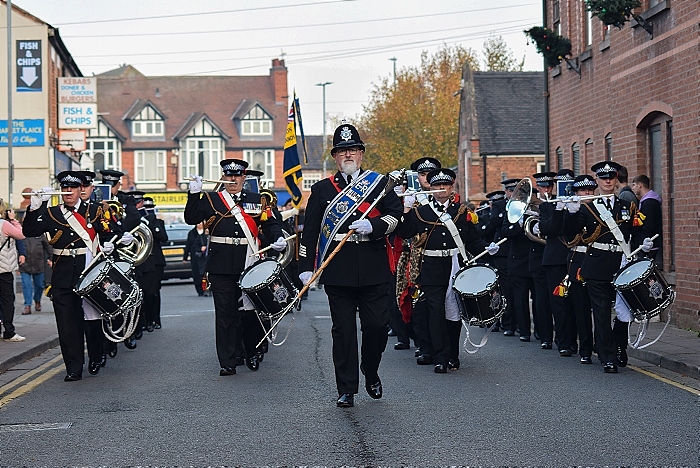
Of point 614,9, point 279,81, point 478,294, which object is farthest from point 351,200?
point 279,81

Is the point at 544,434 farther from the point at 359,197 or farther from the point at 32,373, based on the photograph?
the point at 32,373

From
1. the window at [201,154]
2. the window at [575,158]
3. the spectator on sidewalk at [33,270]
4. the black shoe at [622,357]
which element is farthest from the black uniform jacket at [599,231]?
the window at [201,154]

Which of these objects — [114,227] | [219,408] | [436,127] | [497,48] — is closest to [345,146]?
[219,408]

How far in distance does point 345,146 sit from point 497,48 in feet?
193

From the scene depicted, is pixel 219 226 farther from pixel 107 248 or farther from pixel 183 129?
pixel 183 129

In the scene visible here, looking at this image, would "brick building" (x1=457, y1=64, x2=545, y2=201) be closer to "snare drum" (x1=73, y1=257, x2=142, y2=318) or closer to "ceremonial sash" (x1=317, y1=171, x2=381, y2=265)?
"snare drum" (x1=73, y1=257, x2=142, y2=318)

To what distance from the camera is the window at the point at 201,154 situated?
83.6 meters

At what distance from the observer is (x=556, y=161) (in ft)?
82.8

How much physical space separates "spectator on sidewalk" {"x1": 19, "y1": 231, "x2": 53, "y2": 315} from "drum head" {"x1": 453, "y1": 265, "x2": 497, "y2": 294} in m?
11.3

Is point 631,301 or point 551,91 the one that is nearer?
point 631,301

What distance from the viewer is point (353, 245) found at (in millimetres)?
9289

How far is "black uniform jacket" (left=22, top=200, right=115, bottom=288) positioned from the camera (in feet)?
37.0

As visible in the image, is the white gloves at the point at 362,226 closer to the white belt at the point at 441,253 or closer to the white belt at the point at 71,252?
the white belt at the point at 441,253

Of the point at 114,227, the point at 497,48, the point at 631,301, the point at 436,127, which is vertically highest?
the point at 497,48
